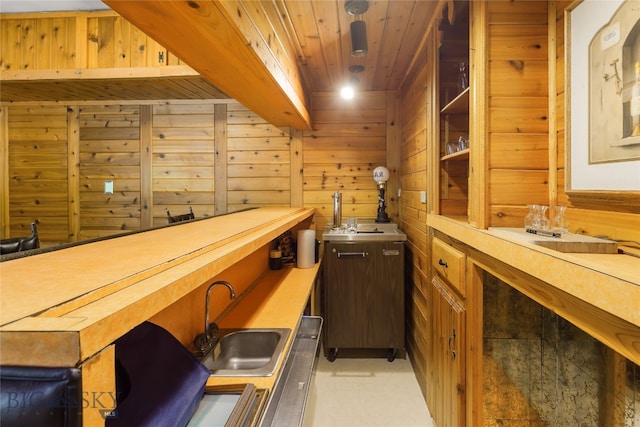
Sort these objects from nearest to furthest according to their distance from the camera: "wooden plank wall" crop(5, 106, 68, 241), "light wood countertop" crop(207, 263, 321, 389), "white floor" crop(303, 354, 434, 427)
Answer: "light wood countertop" crop(207, 263, 321, 389)
"white floor" crop(303, 354, 434, 427)
"wooden plank wall" crop(5, 106, 68, 241)

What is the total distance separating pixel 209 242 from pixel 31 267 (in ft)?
1.34

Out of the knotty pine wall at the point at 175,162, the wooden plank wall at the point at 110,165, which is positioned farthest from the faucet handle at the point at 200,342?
the wooden plank wall at the point at 110,165

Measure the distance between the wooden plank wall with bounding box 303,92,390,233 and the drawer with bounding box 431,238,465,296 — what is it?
1.50 m

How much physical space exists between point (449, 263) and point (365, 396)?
4.33 feet

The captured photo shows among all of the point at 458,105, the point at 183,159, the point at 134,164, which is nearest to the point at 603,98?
the point at 458,105

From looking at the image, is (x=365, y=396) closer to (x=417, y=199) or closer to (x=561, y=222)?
(x=417, y=199)

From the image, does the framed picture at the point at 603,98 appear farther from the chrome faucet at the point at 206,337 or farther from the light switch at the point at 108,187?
the light switch at the point at 108,187

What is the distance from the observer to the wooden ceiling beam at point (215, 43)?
1006 millimetres

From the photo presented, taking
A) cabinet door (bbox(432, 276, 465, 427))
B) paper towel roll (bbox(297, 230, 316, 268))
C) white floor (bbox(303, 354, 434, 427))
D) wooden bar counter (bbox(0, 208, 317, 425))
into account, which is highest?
wooden bar counter (bbox(0, 208, 317, 425))

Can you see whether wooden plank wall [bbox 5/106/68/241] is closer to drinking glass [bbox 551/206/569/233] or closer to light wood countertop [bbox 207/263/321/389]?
light wood countertop [bbox 207/263/321/389]

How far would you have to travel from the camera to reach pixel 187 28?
3.74 feet

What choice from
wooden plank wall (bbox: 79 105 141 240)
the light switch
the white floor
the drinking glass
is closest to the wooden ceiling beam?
the drinking glass

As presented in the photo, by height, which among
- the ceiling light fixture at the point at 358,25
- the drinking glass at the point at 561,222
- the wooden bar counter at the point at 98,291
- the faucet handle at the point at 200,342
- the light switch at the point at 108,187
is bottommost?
the faucet handle at the point at 200,342

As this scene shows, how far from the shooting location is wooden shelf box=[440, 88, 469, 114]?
1734mm
